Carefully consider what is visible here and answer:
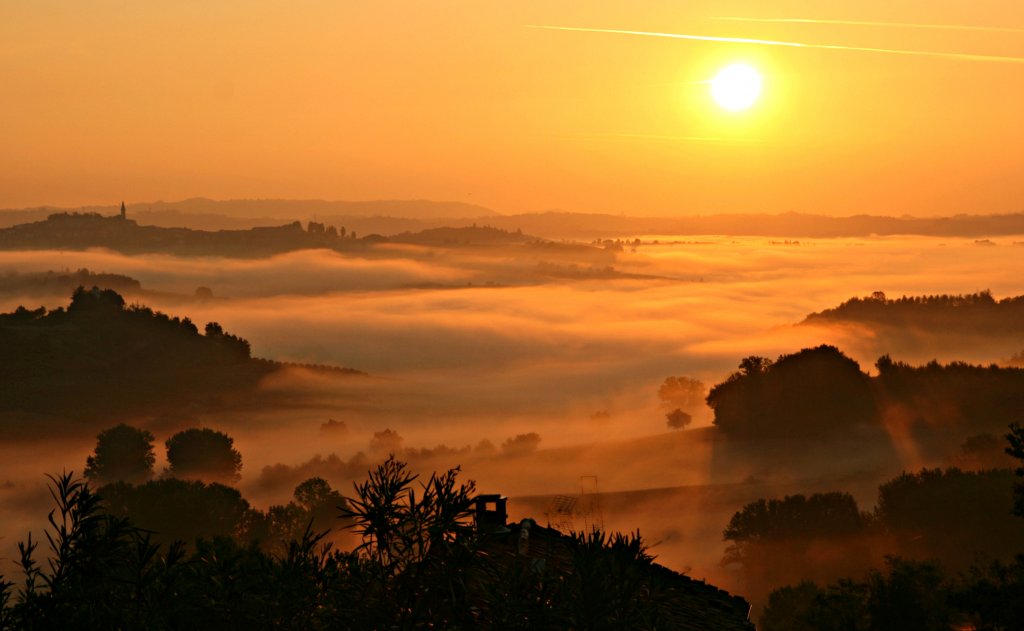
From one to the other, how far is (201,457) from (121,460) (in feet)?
32.8

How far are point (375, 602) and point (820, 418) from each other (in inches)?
4562

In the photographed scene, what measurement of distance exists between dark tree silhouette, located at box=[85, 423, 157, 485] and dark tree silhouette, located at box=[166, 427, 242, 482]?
386cm

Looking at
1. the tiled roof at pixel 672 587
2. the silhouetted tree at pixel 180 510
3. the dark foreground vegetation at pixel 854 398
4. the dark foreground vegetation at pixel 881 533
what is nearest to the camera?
the tiled roof at pixel 672 587

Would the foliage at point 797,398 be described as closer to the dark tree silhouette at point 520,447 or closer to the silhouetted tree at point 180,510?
the dark tree silhouette at point 520,447

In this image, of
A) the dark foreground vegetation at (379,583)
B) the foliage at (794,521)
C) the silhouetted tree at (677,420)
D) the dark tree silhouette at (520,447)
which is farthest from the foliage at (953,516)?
the silhouetted tree at (677,420)

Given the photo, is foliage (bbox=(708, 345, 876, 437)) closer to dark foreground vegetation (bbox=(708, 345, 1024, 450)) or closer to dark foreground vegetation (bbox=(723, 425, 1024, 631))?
dark foreground vegetation (bbox=(708, 345, 1024, 450))

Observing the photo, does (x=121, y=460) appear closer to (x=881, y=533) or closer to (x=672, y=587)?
(x=881, y=533)

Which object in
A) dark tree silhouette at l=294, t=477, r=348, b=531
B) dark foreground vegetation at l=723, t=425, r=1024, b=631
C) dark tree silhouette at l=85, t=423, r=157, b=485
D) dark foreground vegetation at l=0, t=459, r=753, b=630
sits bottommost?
dark foreground vegetation at l=0, t=459, r=753, b=630

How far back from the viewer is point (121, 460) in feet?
460

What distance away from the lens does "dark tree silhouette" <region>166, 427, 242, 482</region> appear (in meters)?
137

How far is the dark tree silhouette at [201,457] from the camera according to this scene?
5394 inches

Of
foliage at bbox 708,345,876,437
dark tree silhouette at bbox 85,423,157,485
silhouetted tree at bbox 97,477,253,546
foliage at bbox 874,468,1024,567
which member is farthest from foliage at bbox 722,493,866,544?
dark tree silhouette at bbox 85,423,157,485

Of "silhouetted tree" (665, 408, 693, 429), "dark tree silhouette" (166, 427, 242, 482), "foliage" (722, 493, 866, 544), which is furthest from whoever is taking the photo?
"silhouetted tree" (665, 408, 693, 429)

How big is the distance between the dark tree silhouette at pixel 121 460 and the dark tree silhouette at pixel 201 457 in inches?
152
